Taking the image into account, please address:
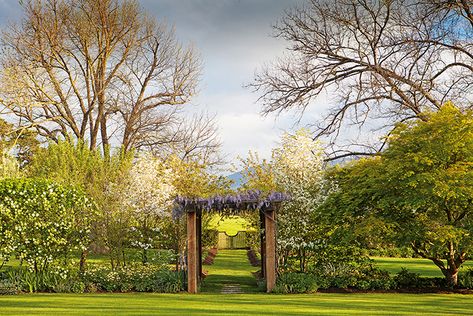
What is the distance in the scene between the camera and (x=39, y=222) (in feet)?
53.5

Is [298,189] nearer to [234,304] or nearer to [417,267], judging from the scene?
[234,304]

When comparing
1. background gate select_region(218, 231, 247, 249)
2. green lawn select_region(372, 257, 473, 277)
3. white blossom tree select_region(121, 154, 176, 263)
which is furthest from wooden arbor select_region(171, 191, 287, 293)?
background gate select_region(218, 231, 247, 249)

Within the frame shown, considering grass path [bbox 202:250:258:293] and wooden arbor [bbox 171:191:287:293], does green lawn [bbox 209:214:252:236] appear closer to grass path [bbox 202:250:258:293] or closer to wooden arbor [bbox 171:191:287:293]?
grass path [bbox 202:250:258:293]

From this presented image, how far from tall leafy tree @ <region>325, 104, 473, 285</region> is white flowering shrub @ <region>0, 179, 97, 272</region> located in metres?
7.32

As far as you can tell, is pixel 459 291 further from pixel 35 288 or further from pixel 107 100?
pixel 107 100

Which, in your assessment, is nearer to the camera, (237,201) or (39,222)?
(39,222)

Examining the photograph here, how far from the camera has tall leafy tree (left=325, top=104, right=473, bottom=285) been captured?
14992mm

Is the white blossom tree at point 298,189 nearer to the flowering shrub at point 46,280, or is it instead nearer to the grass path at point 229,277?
the grass path at point 229,277

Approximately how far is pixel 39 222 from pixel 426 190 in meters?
10.3

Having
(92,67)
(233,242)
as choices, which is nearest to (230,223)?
(233,242)

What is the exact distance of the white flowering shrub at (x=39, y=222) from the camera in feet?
53.2

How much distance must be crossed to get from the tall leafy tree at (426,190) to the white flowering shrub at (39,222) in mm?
7325

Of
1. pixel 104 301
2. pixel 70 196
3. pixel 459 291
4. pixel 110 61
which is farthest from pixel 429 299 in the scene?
pixel 110 61

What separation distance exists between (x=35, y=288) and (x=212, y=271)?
8.00 m
